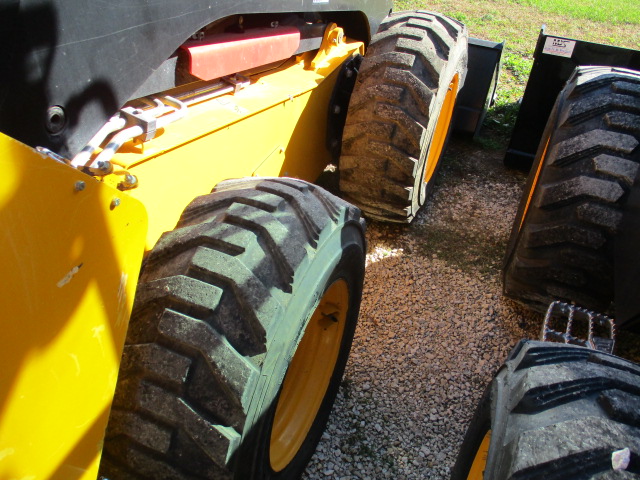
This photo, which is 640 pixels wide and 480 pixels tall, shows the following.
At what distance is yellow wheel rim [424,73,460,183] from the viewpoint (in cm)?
365

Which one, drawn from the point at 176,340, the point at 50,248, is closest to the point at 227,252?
the point at 176,340

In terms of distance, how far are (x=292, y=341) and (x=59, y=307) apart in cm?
64

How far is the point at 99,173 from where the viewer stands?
4.40 ft

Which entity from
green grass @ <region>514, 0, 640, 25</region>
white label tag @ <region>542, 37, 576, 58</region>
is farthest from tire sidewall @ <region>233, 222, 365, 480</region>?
green grass @ <region>514, 0, 640, 25</region>

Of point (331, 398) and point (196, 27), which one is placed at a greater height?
point (196, 27)

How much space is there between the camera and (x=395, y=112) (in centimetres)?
267

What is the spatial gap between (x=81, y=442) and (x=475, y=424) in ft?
3.52

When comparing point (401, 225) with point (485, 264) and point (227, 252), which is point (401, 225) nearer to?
point (485, 264)

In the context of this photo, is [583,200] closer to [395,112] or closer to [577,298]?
[577,298]

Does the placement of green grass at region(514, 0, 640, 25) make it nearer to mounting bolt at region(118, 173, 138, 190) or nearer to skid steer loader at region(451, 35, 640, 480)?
skid steer loader at region(451, 35, 640, 480)

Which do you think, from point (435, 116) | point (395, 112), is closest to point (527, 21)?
point (435, 116)

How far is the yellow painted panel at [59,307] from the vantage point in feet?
2.81

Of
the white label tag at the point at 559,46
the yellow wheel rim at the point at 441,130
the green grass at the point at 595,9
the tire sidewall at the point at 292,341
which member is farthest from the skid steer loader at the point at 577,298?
the green grass at the point at 595,9

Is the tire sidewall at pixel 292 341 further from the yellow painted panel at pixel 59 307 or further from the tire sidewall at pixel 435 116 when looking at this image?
the tire sidewall at pixel 435 116
